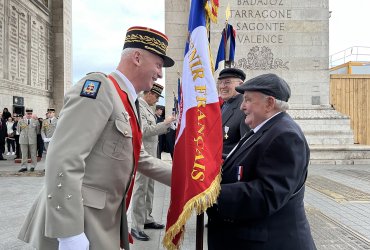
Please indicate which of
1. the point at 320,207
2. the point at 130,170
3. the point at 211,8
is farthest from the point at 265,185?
the point at 320,207

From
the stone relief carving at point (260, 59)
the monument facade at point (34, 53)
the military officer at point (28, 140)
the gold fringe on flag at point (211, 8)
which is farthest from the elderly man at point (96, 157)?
the monument facade at point (34, 53)

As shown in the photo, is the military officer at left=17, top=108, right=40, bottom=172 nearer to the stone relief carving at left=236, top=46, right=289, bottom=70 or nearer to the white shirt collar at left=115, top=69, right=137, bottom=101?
the stone relief carving at left=236, top=46, right=289, bottom=70

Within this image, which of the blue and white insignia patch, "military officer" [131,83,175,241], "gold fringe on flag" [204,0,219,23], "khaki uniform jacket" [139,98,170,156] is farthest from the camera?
"khaki uniform jacket" [139,98,170,156]

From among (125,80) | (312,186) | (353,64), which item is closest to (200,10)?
(125,80)

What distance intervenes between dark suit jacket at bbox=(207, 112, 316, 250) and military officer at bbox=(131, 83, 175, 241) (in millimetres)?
2591

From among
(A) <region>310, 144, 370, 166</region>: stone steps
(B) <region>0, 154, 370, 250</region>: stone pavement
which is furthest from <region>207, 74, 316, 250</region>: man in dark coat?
(A) <region>310, 144, 370, 166</region>: stone steps

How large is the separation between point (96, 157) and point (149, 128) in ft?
9.38

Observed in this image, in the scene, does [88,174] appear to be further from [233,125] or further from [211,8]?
[233,125]

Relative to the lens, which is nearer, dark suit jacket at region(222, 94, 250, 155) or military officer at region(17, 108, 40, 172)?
dark suit jacket at region(222, 94, 250, 155)

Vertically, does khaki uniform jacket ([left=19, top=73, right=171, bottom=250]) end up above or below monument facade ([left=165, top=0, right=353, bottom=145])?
below

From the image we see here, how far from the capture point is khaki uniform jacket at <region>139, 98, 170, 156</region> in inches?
185

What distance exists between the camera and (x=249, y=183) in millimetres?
1946

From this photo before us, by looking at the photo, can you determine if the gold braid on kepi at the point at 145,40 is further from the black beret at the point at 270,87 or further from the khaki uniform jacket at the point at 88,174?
the black beret at the point at 270,87

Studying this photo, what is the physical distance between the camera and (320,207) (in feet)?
19.9
